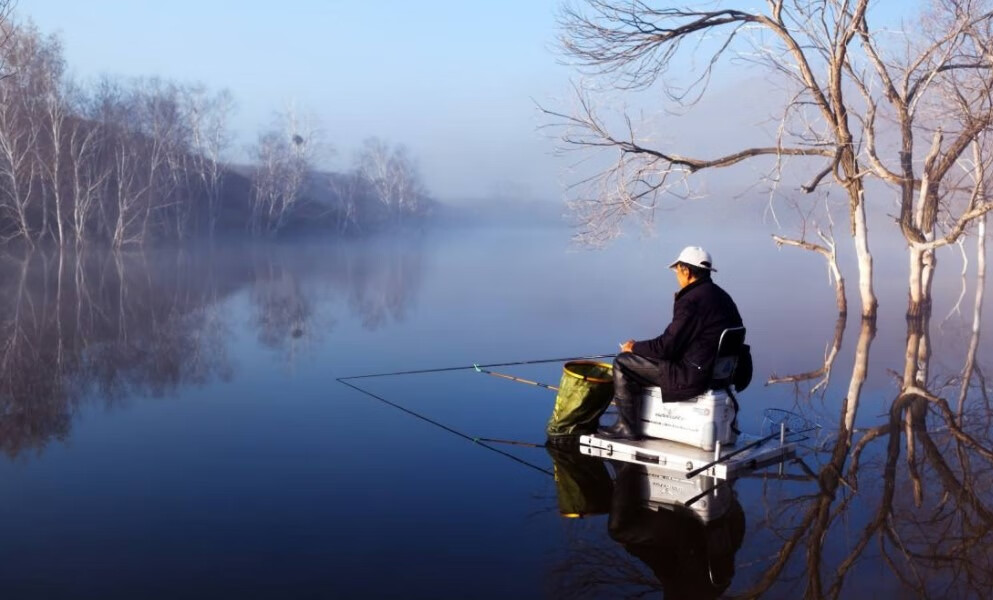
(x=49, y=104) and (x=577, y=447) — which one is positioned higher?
(x=49, y=104)

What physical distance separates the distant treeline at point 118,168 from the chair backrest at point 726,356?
950 inches

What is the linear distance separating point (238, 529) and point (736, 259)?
131 feet

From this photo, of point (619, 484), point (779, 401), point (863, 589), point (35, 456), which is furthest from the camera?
point (779, 401)

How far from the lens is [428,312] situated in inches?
758

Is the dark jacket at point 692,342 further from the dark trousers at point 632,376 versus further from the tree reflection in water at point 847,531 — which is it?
the tree reflection in water at point 847,531

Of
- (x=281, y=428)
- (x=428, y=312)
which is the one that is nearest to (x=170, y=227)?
(x=428, y=312)

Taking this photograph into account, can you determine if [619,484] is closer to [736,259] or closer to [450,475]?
[450,475]

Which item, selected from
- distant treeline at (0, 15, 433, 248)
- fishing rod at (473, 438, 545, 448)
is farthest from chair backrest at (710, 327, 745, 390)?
distant treeline at (0, 15, 433, 248)

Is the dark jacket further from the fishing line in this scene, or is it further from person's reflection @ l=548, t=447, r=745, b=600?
the fishing line

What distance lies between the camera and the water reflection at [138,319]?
986 cm

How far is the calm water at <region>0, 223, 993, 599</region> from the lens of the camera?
194 inches

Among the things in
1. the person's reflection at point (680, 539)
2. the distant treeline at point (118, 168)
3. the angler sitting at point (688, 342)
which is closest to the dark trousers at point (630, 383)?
the angler sitting at point (688, 342)

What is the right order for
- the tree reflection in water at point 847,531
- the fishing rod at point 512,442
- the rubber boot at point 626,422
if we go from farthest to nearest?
1. the fishing rod at point 512,442
2. the rubber boot at point 626,422
3. the tree reflection in water at point 847,531

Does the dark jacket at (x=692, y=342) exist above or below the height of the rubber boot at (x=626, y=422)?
above
